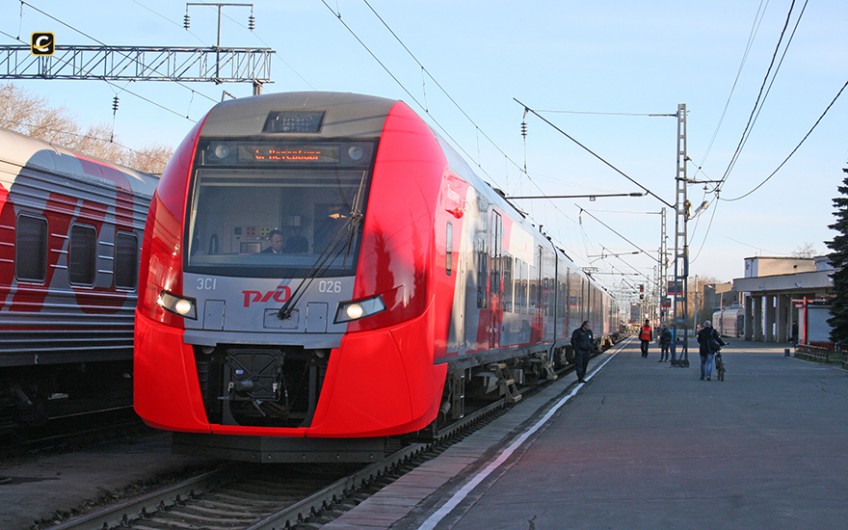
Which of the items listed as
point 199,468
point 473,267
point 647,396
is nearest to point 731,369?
point 647,396

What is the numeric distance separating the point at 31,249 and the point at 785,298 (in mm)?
75255

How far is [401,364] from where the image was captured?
901cm

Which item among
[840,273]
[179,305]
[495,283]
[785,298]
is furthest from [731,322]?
[179,305]

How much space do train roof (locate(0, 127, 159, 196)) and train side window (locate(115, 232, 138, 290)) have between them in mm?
701

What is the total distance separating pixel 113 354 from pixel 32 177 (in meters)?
2.98

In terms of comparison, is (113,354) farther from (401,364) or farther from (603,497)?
(603,497)

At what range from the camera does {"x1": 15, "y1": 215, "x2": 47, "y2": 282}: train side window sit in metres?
11.1

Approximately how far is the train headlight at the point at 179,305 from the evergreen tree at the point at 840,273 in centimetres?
3747

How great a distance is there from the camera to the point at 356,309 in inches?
351

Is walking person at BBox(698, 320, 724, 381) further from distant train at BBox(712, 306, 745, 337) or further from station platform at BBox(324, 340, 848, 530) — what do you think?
distant train at BBox(712, 306, 745, 337)

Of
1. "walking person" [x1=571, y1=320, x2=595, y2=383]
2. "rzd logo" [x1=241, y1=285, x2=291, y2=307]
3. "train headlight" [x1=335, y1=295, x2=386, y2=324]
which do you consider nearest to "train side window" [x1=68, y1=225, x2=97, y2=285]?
"rzd logo" [x1=241, y1=285, x2=291, y2=307]

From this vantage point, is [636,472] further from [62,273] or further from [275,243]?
[62,273]

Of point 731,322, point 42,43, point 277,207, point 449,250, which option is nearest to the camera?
point 277,207

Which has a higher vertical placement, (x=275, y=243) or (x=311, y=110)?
(x=311, y=110)
